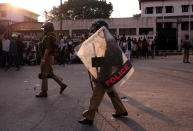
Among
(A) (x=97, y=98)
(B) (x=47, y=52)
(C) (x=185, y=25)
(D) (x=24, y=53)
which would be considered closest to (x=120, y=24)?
(C) (x=185, y=25)

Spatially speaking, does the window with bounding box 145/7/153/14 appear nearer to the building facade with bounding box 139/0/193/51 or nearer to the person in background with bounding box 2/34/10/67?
the building facade with bounding box 139/0/193/51

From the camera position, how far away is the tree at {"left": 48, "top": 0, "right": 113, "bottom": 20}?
5316 cm

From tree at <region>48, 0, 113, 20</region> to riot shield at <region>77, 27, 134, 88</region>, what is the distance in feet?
167

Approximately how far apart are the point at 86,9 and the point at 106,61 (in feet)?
169

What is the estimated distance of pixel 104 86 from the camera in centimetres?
350

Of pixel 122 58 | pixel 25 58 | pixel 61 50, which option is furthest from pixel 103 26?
pixel 25 58

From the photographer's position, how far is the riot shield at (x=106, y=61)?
3482 mm

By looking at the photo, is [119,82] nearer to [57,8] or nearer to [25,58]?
[25,58]

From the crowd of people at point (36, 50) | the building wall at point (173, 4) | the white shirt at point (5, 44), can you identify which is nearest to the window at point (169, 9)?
the building wall at point (173, 4)

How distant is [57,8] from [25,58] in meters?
42.8

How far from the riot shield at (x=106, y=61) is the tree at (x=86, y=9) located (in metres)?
50.9

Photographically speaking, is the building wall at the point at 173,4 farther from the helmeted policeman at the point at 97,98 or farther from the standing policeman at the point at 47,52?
the helmeted policeman at the point at 97,98

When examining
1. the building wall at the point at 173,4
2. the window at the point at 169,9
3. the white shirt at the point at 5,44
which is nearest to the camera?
the white shirt at the point at 5,44

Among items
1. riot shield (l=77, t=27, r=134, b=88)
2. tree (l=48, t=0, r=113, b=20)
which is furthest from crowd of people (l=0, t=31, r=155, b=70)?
tree (l=48, t=0, r=113, b=20)
